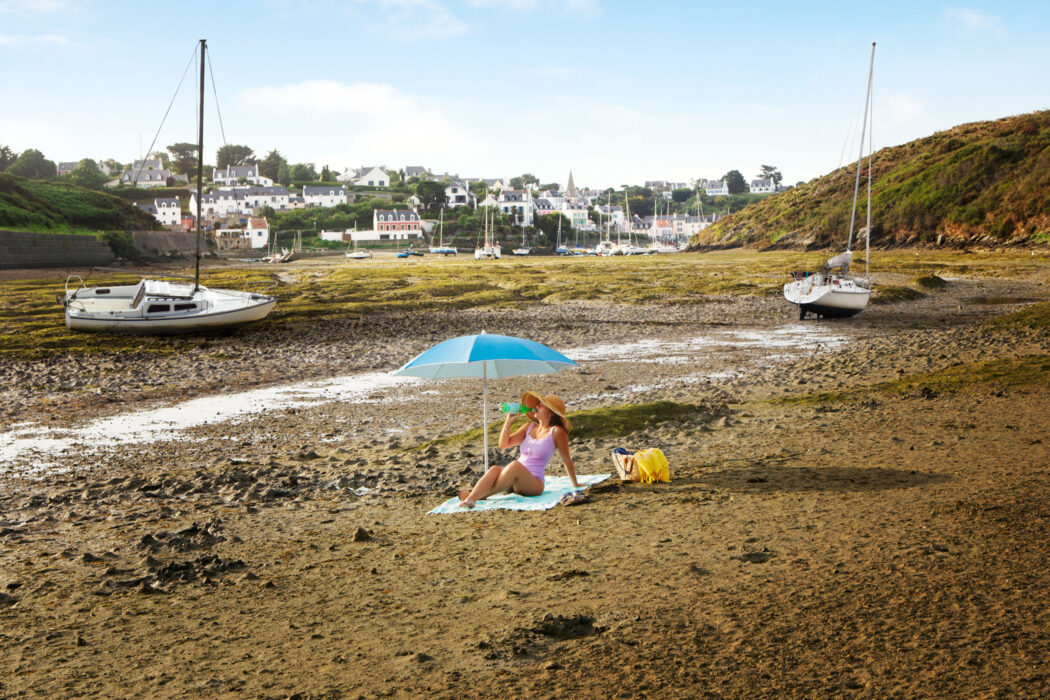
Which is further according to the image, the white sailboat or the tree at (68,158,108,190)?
the tree at (68,158,108,190)

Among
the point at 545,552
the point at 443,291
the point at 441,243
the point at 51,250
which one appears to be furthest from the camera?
the point at 441,243

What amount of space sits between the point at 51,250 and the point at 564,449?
2285 inches

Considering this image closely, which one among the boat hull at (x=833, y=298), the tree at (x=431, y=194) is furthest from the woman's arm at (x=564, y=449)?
the tree at (x=431, y=194)

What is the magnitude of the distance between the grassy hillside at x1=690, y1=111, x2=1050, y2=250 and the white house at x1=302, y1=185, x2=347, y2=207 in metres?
103

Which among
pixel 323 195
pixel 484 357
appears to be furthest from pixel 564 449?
pixel 323 195

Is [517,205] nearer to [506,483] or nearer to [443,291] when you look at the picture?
[443,291]

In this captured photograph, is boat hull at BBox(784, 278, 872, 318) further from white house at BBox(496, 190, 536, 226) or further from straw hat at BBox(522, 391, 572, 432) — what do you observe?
white house at BBox(496, 190, 536, 226)

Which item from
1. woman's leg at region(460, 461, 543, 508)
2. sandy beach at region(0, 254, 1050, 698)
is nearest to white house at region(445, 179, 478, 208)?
sandy beach at region(0, 254, 1050, 698)

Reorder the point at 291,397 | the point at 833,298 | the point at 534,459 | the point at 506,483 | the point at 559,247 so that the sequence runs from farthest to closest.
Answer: the point at 559,247 → the point at 833,298 → the point at 291,397 → the point at 534,459 → the point at 506,483

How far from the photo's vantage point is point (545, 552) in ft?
22.8

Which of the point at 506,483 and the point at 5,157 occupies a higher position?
the point at 5,157

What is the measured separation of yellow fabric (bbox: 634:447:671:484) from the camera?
29.0ft

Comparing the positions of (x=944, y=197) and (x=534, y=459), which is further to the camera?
(x=944, y=197)

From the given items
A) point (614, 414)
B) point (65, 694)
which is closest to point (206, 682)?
point (65, 694)
